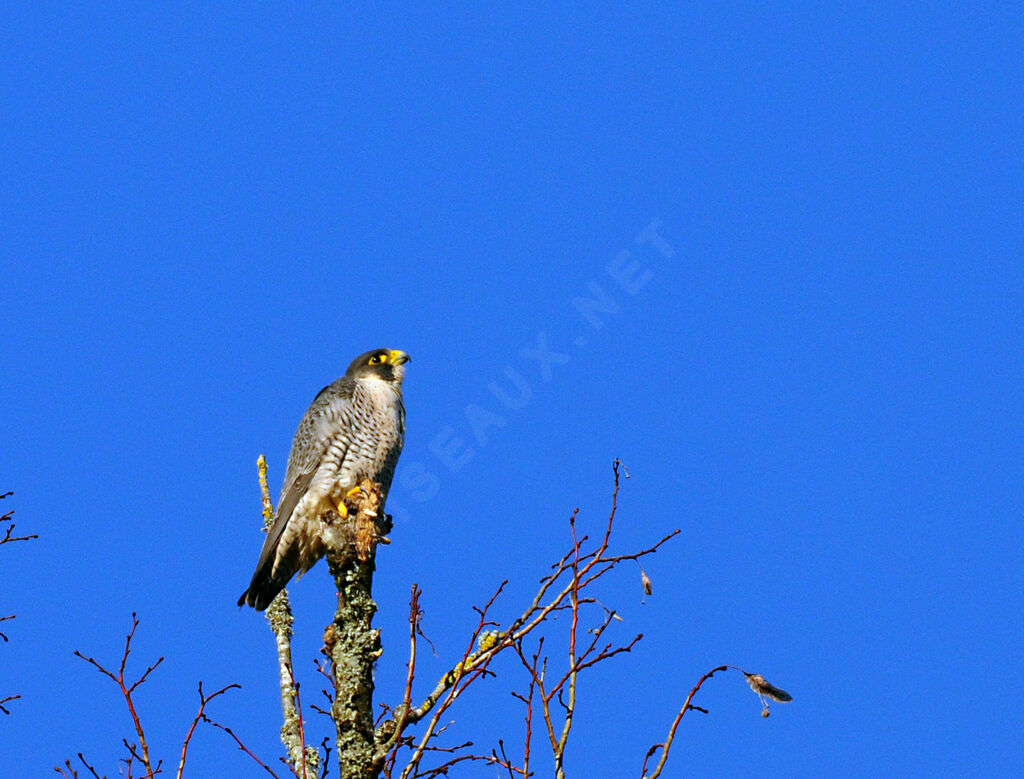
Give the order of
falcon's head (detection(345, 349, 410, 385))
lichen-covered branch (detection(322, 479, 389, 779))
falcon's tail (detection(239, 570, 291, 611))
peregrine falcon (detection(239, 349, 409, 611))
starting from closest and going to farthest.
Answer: lichen-covered branch (detection(322, 479, 389, 779)) < falcon's tail (detection(239, 570, 291, 611)) < peregrine falcon (detection(239, 349, 409, 611)) < falcon's head (detection(345, 349, 410, 385))

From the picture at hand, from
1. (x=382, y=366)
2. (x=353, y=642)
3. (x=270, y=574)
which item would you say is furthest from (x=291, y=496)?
(x=353, y=642)

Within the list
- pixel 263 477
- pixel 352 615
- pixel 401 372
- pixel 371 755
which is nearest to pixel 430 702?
pixel 371 755

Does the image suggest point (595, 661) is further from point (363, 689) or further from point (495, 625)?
point (363, 689)

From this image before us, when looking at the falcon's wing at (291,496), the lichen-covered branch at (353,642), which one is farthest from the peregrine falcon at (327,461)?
the lichen-covered branch at (353,642)

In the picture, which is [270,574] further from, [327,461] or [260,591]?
[327,461]

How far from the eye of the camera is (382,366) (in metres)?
7.21

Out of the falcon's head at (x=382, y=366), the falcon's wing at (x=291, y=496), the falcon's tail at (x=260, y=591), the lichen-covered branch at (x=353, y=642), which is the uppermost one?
the falcon's head at (x=382, y=366)

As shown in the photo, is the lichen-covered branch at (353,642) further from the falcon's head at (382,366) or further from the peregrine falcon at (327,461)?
the falcon's head at (382,366)

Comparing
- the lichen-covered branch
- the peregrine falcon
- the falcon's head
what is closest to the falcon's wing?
the peregrine falcon

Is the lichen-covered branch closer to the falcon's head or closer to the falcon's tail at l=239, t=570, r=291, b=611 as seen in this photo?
the falcon's tail at l=239, t=570, r=291, b=611

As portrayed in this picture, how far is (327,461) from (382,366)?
1.05 m

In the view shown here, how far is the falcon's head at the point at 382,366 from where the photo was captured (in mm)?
7141

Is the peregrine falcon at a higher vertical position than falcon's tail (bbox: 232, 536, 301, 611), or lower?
higher

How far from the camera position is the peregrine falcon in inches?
231
